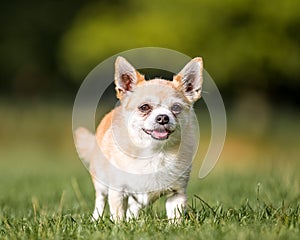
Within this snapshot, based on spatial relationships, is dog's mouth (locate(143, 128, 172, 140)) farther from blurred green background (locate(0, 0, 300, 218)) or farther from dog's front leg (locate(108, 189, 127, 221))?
blurred green background (locate(0, 0, 300, 218))

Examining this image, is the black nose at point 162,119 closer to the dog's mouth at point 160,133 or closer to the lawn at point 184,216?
the dog's mouth at point 160,133

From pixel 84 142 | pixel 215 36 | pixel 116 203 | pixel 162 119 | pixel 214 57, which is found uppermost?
pixel 215 36

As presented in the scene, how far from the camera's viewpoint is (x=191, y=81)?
500 cm

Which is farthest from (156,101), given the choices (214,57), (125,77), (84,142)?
(214,57)

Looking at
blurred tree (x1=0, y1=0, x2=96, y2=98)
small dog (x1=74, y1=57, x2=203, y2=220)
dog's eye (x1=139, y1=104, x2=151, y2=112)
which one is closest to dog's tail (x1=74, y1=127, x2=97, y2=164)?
small dog (x1=74, y1=57, x2=203, y2=220)

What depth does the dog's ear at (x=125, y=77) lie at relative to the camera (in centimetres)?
492

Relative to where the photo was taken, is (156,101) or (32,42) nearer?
(156,101)

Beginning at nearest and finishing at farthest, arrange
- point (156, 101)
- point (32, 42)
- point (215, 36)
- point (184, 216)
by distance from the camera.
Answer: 1. point (184, 216)
2. point (156, 101)
3. point (215, 36)
4. point (32, 42)

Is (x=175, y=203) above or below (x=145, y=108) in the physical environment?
below

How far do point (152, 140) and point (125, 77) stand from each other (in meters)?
0.55

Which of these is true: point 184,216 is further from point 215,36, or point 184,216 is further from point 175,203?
point 215,36

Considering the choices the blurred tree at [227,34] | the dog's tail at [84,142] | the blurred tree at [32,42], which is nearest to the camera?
the dog's tail at [84,142]

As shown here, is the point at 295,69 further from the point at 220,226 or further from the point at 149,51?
the point at 220,226

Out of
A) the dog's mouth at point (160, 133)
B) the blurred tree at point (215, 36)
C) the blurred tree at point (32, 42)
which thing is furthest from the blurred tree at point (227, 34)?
the dog's mouth at point (160, 133)
